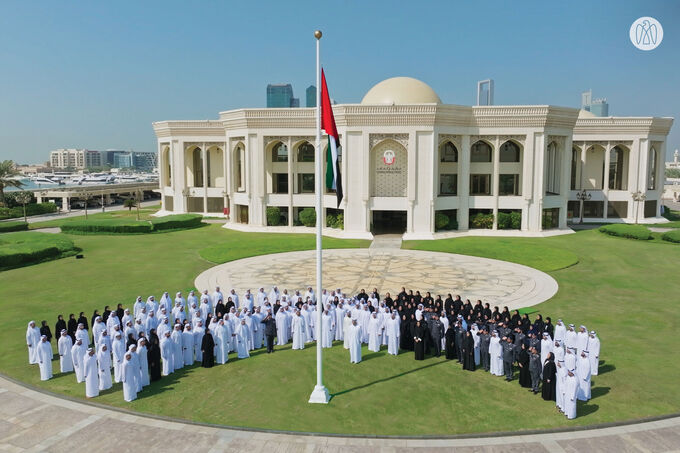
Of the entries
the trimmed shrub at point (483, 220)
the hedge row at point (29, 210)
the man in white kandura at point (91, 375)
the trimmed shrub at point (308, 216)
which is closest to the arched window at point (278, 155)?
the trimmed shrub at point (308, 216)

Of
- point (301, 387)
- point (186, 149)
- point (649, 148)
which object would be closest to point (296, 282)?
point (301, 387)

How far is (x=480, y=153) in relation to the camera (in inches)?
1790

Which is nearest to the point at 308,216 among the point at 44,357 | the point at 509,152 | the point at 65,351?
the point at 509,152

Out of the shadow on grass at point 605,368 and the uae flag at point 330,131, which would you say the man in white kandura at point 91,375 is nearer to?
the uae flag at point 330,131

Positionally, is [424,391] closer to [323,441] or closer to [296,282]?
[323,441]

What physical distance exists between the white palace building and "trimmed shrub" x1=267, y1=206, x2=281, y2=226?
1.28 feet

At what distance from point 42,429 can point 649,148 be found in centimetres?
5481

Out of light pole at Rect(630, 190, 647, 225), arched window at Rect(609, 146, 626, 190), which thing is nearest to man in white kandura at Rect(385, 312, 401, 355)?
light pole at Rect(630, 190, 647, 225)

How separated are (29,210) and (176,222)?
24.9m

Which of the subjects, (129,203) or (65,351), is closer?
(65,351)

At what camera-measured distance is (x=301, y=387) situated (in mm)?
13133

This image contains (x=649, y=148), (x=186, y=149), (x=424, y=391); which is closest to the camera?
(x=424, y=391)

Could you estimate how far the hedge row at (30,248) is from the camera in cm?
2886

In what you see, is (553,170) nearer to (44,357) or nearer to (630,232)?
(630,232)
